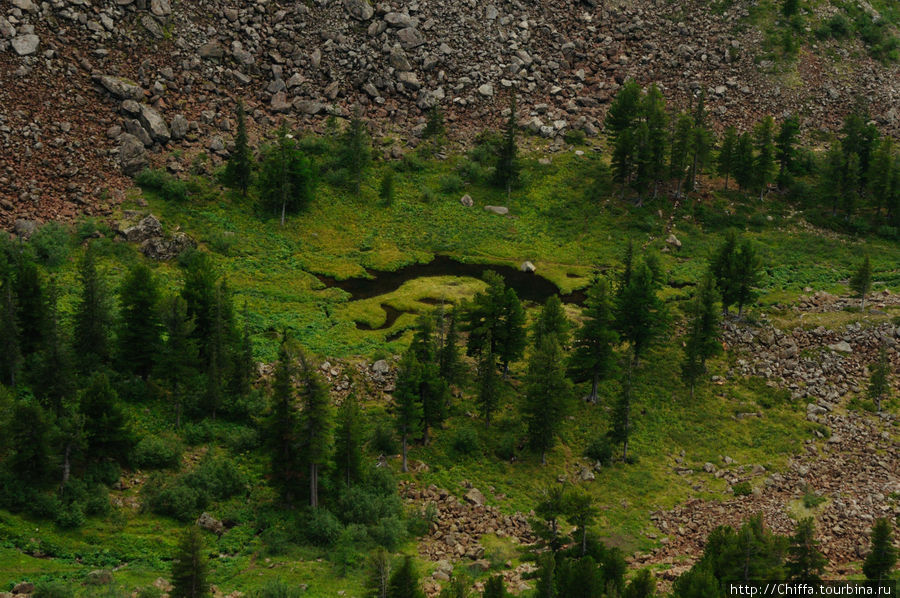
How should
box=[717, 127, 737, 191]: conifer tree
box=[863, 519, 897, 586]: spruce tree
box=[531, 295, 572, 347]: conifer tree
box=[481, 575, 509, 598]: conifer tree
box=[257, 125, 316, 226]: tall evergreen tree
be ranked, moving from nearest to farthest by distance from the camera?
box=[481, 575, 509, 598]: conifer tree < box=[863, 519, 897, 586]: spruce tree < box=[531, 295, 572, 347]: conifer tree < box=[257, 125, 316, 226]: tall evergreen tree < box=[717, 127, 737, 191]: conifer tree

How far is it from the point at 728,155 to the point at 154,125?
74.1 m

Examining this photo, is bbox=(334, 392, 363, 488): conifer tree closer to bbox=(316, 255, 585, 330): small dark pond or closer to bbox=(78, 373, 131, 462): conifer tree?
bbox=(78, 373, 131, 462): conifer tree

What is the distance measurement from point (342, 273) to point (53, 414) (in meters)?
46.8

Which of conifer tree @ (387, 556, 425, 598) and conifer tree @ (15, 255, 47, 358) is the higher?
conifer tree @ (15, 255, 47, 358)

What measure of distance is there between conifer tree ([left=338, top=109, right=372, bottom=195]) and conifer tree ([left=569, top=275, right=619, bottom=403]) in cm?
4739

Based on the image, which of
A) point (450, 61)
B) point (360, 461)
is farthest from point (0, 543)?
point (450, 61)

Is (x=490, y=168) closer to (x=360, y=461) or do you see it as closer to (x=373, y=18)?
A: (x=373, y=18)

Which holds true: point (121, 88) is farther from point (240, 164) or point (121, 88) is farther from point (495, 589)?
point (495, 589)

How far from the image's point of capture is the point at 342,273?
108 meters

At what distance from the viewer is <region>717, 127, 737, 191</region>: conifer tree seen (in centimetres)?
12388

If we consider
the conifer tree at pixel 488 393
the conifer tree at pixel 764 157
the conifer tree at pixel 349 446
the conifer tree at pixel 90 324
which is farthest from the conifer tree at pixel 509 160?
the conifer tree at pixel 349 446

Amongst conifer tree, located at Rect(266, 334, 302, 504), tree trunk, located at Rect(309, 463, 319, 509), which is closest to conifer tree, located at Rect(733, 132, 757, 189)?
conifer tree, located at Rect(266, 334, 302, 504)

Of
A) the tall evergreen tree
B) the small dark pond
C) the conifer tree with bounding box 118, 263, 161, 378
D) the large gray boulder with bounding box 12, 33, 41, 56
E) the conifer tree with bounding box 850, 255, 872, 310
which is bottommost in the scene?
the conifer tree with bounding box 118, 263, 161, 378

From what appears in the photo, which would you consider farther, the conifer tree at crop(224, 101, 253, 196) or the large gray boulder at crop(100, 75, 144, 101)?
the large gray boulder at crop(100, 75, 144, 101)
